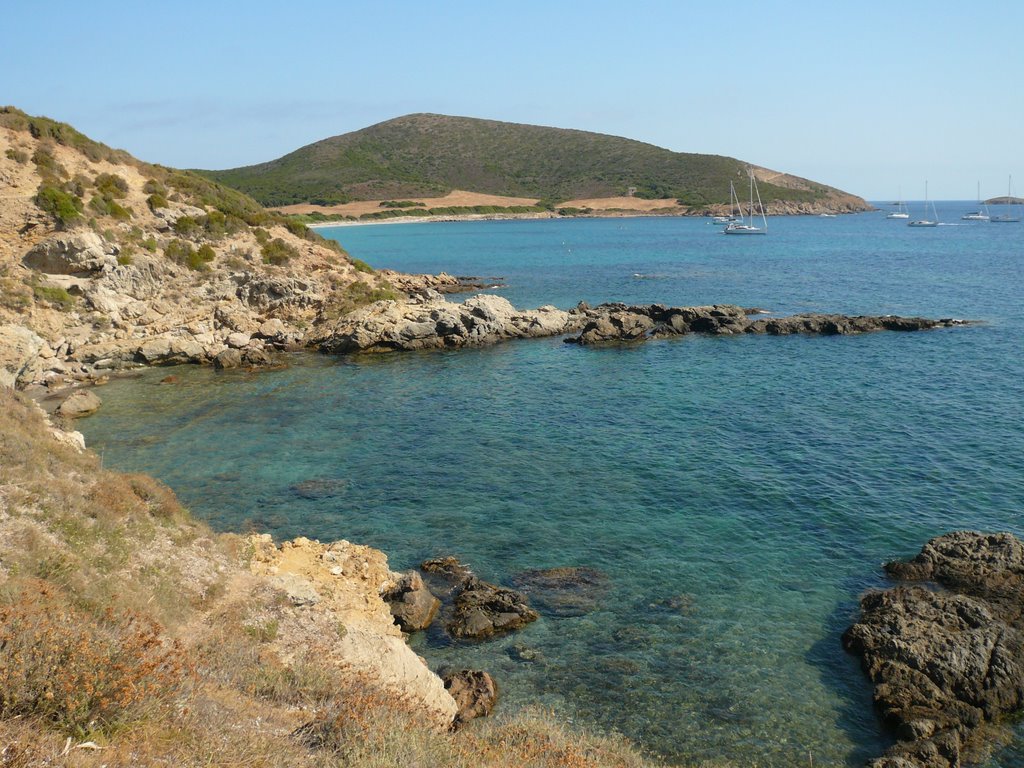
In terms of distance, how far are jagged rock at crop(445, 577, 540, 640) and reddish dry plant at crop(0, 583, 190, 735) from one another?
7.93 meters

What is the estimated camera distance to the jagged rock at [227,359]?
39.2 meters

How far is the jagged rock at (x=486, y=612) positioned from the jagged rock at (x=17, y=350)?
78.2 ft

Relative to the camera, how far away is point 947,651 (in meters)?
13.9

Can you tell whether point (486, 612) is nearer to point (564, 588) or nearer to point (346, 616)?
point (564, 588)

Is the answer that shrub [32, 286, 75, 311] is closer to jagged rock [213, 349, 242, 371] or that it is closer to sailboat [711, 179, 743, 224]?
jagged rock [213, 349, 242, 371]

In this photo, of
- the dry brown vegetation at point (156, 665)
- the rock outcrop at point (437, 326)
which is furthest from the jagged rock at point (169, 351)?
the dry brown vegetation at point (156, 665)

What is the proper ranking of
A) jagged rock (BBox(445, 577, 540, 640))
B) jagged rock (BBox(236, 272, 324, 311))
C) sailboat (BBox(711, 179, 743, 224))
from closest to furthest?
jagged rock (BBox(445, 577, 540, 640))
jagged rock (BBox(236, 272, 324, 311))
sailboat (BBox(711, 179, 743, 224))

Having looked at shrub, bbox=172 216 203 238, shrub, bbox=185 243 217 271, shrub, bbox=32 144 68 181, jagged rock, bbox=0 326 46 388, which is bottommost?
jagged rock, bbox=0 326 46 388

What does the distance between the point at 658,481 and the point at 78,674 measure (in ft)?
61.3

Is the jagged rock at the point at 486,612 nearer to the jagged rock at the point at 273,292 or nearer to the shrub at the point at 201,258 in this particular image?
the jagged rock at the point at 273,292

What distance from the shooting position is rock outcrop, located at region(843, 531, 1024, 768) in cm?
1233

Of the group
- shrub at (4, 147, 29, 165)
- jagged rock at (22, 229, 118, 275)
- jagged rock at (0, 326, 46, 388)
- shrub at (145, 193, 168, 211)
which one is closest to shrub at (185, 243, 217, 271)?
shrub at (145, 193, 168, 211)

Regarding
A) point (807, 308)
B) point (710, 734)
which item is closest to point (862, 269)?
point (807, 308)

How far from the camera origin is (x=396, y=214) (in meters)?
185
